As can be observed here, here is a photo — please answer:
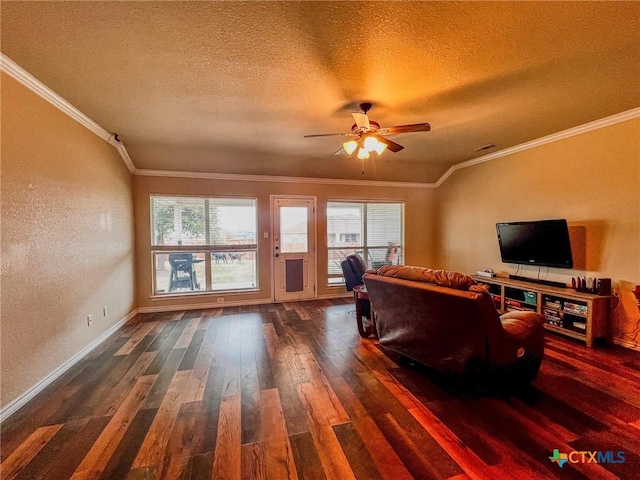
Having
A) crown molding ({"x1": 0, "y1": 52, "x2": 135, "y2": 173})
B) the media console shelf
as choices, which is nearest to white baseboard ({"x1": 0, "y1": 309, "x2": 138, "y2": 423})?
crown molding ({"x1": 0, "y1": 52, "x2": 135, "y2": 173})

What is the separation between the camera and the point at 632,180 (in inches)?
122

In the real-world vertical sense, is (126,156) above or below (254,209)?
above

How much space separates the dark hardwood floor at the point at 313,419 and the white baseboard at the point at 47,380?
6 cm

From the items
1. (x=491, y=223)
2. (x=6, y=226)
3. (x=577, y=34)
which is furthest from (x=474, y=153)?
(x=6, y=226)

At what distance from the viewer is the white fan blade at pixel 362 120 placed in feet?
8.46

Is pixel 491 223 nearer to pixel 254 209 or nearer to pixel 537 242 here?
pixel 537 242

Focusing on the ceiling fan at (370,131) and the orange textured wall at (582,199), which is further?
the orange textured wall at (582,199)

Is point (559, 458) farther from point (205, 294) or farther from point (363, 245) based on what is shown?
point (205, 294)

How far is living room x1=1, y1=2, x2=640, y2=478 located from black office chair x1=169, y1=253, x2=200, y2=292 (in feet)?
0.78

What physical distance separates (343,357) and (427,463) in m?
1.43

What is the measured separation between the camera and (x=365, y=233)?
606 centimetres

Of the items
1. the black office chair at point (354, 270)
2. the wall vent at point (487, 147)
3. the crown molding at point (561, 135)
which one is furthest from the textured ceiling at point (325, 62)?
the black office chair at point (354, 270)

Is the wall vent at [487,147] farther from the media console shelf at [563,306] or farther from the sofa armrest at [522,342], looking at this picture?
the sofa armrest at [522,342]

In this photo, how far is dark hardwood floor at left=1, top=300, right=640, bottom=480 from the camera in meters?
1.59
